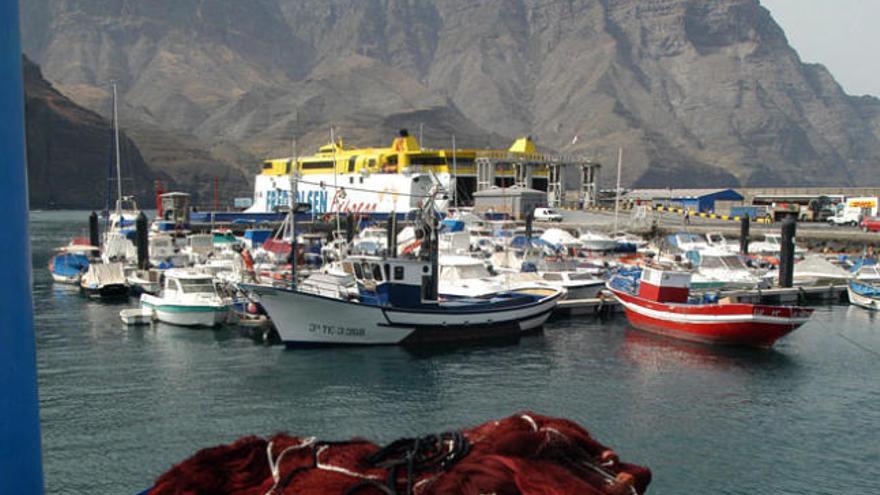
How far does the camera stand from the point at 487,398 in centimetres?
2208

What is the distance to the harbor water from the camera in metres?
16.9

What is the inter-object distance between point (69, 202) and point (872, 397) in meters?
192

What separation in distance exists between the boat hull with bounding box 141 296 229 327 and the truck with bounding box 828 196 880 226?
65.3 m

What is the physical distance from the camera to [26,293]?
375cm

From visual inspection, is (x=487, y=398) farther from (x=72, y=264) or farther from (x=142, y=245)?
(x=72, y=264)

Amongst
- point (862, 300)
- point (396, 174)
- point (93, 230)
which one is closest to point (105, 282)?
point (93, 230)

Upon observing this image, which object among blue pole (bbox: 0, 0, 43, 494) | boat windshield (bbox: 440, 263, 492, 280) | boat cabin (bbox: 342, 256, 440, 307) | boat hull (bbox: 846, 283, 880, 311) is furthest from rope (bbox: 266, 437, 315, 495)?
boat hull (bbox: 846, 283, 880, 311)

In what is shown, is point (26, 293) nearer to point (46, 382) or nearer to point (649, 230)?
point (46, 382)

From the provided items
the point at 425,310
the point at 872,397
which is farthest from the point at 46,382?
the point at 872,397

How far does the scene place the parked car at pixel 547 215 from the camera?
244ft

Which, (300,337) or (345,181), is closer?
(300,337)

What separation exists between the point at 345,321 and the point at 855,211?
6708 centimetres

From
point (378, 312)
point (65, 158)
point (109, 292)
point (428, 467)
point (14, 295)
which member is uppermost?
point (65, 158)

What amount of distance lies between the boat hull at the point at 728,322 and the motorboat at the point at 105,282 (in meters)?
28.8
